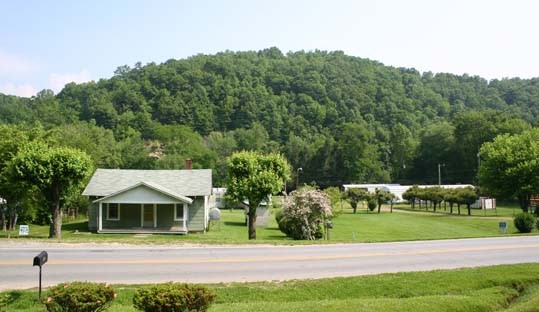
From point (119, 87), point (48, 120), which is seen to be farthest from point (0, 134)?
point (119, 87)

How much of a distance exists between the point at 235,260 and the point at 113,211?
2124cm

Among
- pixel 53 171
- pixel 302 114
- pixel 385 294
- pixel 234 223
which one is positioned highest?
pixel 302 114

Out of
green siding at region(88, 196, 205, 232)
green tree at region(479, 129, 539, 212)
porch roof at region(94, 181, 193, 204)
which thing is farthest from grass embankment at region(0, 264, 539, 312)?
green tree at region(479, 129, 539, 212)

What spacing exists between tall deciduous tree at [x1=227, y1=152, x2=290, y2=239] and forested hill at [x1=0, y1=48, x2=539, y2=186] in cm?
5535

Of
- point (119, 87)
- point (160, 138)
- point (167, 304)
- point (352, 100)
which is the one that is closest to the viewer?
point (167, 304)

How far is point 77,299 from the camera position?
29.5 ft

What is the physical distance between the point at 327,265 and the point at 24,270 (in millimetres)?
8897

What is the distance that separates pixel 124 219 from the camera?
36.0m

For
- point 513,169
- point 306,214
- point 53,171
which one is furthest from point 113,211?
point 513,169

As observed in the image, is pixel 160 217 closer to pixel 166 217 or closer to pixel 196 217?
pixel 166 217

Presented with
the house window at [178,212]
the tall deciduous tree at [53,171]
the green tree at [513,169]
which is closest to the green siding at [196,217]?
the house window at [178,212]

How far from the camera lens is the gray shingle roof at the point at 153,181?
118 feet

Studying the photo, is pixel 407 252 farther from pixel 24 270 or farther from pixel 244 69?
pixel 244 69

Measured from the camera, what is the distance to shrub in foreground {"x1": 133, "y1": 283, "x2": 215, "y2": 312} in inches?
342
